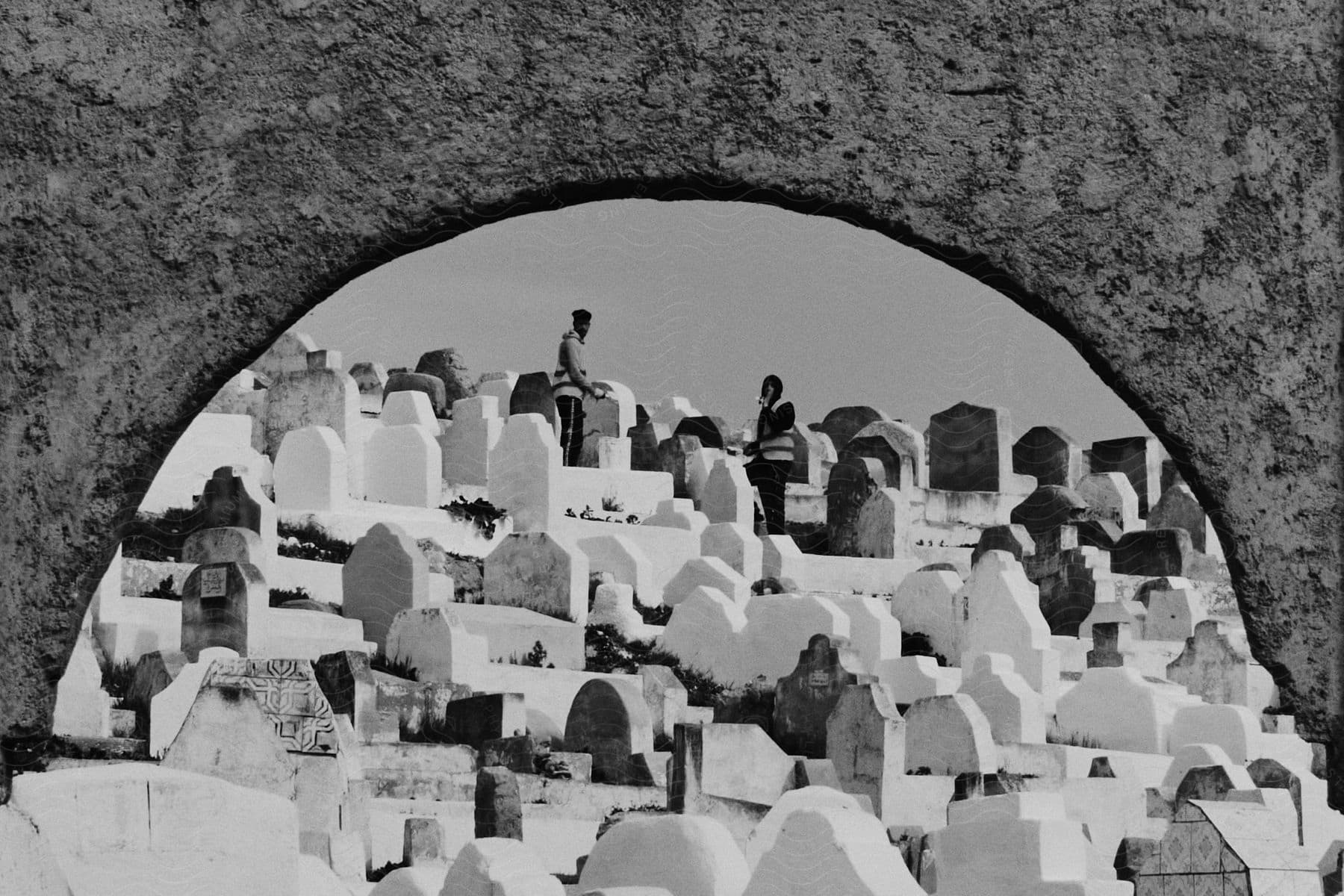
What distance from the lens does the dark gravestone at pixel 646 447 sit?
19.9m

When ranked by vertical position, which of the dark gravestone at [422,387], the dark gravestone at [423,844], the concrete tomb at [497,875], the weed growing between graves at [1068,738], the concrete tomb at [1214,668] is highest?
the dark gravestone at [422,387]

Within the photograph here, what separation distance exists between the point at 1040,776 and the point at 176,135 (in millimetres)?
8809

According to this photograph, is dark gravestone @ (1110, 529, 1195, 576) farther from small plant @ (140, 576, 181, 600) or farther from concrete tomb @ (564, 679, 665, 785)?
small plant @ (140, 576, 181, 600)

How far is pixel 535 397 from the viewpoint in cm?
2066

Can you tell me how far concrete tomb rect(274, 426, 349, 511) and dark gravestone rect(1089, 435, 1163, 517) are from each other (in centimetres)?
1210

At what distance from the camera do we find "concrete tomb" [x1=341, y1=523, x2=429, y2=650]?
12.8 m

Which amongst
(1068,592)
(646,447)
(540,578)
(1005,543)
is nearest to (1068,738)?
(540,578)

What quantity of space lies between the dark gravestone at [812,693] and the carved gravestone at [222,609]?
3.25m

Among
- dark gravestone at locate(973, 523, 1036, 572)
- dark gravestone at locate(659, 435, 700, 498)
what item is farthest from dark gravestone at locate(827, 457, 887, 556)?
dark gravestone at locate(659, 435, 700, 498)

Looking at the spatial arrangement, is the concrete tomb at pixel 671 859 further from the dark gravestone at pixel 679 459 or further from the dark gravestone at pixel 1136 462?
the dark gravestone at pixel 1136 462

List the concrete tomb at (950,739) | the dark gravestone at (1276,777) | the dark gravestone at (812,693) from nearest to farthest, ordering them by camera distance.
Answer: the dark gravestone at (1276,777) < the concrete tomb at (950,739) < the dark gravestone at (812,693)

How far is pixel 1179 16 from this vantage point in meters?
3.77

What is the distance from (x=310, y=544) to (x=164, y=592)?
7.45ft

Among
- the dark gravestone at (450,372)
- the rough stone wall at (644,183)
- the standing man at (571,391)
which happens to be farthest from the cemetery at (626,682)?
the dark gravestone at (450,372)
